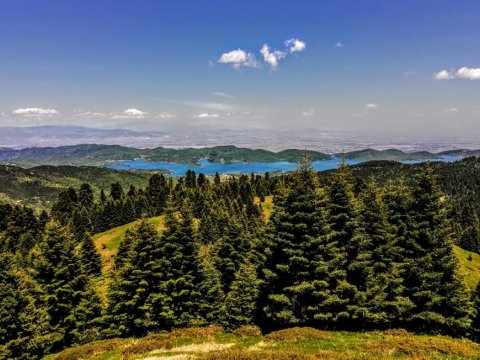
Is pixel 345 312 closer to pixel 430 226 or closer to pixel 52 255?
pixel 430 226

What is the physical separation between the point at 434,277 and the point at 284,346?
53.6 feet

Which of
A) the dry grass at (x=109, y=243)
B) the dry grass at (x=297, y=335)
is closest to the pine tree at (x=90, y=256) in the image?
the dry grass at (x=109, y=243)

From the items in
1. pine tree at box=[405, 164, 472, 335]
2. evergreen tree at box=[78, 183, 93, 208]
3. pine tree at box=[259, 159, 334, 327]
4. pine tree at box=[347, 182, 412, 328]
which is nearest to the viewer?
pine tree at box=[259, 159, 334, 327]

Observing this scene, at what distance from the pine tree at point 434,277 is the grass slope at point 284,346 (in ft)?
19.2

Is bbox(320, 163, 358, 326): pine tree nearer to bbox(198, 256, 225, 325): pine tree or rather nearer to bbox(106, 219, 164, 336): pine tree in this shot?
bbox(198, 256, 225, 325): pine tree

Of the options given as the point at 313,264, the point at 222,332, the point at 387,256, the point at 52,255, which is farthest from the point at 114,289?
the point at 387,256

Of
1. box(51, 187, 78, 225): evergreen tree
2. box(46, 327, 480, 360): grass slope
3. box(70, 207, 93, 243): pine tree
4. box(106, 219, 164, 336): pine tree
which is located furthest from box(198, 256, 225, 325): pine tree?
box(51, 187, 78, 225): evergreen tree

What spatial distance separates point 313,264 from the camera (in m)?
26.8

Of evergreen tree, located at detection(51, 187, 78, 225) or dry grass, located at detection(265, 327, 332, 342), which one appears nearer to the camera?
dry grass, located at detection(265, 327, 332, 342)

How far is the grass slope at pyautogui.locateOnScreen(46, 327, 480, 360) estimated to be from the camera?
17016 mm

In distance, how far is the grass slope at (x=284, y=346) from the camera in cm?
1702

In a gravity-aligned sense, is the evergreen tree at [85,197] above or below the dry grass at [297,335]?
below

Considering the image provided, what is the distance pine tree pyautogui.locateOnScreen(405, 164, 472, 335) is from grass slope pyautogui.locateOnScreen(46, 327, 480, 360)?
19.2ft

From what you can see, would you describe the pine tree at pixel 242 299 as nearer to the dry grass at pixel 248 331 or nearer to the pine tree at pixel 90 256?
the dry grass at pixel 248 331
